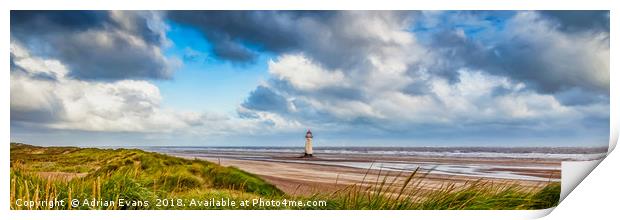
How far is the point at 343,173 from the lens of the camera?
6828mm

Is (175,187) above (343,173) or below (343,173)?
below

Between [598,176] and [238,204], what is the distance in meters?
3.54

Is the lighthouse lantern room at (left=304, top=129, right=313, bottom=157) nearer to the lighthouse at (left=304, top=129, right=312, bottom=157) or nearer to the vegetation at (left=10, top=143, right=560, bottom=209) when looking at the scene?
the lighthouse at (left=304, top=129, right=312, bottom=157)

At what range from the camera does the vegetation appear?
6559 mm

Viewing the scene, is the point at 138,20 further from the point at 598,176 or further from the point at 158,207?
the point at 598,176

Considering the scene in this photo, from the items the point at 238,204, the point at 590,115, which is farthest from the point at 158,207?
the point at 590,115

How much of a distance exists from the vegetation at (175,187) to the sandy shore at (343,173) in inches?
2.0

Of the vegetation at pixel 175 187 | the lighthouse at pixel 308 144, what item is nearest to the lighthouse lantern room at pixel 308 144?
the lighthouse at pixel 308 144

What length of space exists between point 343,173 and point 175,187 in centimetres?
168

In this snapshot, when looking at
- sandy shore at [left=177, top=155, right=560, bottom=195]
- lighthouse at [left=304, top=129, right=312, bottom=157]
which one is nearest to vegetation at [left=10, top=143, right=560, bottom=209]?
sandy shore at [left=177, top=155, right=560, bottom=195]

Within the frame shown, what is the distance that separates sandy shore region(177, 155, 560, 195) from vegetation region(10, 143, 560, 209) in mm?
52

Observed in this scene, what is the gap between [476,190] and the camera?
22.0ft
